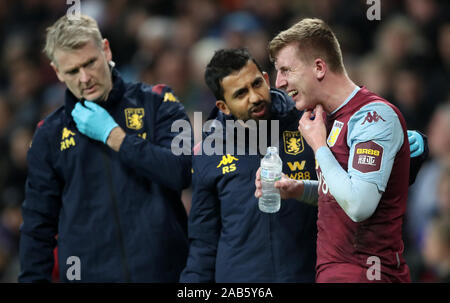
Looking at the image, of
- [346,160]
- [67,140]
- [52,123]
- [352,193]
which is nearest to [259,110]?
Answer: [346,160]

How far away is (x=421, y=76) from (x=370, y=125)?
12.6 feet

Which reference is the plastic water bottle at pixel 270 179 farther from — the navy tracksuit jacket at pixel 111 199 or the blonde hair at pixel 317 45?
the navy tracksuit jacket at pixel 111 199

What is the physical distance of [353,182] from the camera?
293 cm

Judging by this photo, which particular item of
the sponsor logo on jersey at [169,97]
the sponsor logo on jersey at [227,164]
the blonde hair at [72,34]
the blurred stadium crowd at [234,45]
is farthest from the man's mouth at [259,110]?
the blurred stadium crowd at [234,45]

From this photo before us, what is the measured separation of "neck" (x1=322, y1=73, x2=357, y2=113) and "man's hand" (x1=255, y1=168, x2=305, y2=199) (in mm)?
375

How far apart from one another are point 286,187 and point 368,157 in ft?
1.65

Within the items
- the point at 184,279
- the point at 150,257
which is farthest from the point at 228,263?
the point at 150,257

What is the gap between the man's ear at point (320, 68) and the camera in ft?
10.7

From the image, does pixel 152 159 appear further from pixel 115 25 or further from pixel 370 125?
pixel 115 25

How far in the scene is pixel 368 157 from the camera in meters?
2.92

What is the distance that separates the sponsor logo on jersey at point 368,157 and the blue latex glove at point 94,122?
1610mm

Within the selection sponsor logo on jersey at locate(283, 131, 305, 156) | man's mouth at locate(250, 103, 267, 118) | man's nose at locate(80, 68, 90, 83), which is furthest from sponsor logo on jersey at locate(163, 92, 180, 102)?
sponsor logo on jersey at locate(283, 131, 305, 156)

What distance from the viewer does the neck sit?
3.23 m

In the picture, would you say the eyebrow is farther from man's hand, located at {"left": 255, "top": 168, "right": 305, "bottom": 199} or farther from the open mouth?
man's hand, located at {"left": 255, "top": 168, "right": 305, "bottom": 199}
